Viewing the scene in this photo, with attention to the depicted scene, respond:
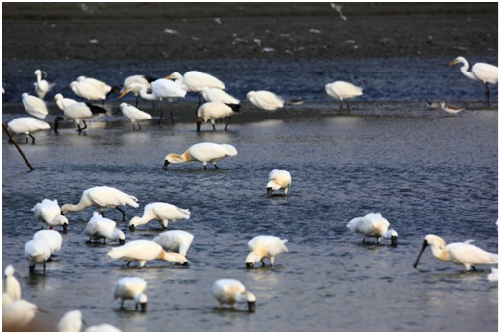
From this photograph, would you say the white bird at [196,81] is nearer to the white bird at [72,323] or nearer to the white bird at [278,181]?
the white bird at [278,181]

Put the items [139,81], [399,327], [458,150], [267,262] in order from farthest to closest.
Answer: [139,81] < [458,150] < [267,262] < [399,327]

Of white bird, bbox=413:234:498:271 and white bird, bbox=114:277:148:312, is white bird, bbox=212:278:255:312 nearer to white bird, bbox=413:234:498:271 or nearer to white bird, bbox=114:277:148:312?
white bird, bbox=114:277:148:312

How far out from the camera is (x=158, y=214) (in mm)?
8250

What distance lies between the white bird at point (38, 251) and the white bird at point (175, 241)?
84cm

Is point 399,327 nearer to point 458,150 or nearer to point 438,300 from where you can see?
point 438,300

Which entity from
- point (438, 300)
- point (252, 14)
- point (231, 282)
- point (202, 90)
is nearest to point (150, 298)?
point (231, 282)

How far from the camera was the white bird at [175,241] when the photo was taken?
23.9 ft

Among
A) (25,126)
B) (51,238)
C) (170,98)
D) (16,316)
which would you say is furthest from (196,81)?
(16,316)

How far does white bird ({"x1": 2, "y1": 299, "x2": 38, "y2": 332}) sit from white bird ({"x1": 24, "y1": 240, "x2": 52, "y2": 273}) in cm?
163

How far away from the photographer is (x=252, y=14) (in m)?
34.7

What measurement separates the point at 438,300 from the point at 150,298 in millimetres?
1781

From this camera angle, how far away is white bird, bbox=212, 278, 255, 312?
19.5 feet

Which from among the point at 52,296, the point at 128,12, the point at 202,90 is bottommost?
the point at 52,296

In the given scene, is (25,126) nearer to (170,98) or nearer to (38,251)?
(170,98)
